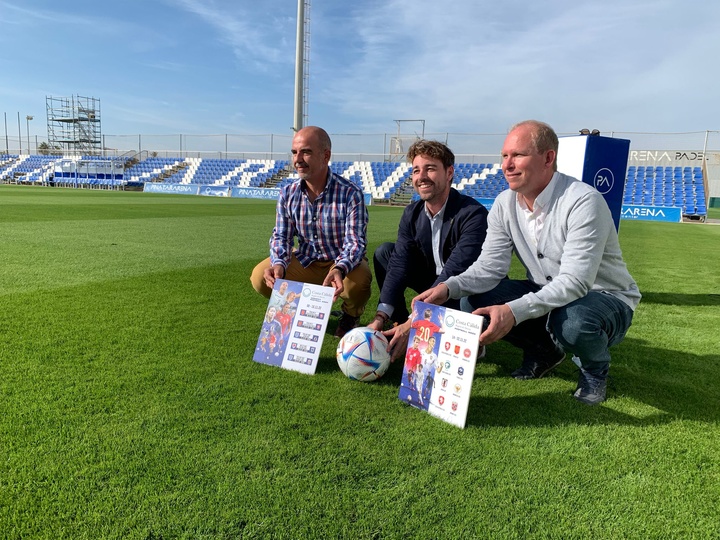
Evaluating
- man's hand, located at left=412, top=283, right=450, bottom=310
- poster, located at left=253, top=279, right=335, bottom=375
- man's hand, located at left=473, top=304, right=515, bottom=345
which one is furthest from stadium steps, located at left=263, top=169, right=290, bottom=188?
man's hand, located at left=473, top=304, right=515, bottom=345

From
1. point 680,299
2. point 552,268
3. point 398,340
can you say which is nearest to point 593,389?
point 552,268

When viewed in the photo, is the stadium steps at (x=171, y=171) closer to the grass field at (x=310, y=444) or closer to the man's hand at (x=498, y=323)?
the grass field at (x=310, y=444)

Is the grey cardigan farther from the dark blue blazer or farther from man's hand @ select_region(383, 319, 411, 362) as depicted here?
man's hand @ select_region(383, 319, 411, 362)

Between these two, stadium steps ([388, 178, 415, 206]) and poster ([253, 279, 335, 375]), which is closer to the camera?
poster ([253, 279, 335, 375])

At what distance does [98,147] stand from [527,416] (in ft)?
179

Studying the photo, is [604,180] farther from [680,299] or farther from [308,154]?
[308,154]

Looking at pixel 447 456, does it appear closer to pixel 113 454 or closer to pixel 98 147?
pixel 113 454

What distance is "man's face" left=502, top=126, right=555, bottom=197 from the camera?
8.41 ft

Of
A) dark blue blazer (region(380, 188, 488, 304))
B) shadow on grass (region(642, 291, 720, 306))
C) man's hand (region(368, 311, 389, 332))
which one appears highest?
dark blue blazer (region(380, 188, 488, 304))

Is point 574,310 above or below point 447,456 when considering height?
above

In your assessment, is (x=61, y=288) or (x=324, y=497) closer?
(x=324, y=497)

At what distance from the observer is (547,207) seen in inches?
106

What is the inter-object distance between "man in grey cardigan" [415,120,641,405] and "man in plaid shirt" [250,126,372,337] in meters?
0.97

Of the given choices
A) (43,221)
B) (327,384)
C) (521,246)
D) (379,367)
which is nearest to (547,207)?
(521,246)
